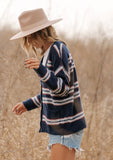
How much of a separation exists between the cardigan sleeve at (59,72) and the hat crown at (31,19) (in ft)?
0.56

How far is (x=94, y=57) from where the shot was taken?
3287 millimetres

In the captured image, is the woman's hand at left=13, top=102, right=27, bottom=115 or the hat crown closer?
the hat crown

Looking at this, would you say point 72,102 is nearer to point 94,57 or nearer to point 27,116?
point 27,116

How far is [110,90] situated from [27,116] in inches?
40.6

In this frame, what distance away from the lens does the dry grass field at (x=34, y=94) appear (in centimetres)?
243

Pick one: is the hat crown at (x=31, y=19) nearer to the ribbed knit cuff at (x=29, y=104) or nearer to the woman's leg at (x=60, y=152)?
the ribbed knit cuff at (x=29, y=104)

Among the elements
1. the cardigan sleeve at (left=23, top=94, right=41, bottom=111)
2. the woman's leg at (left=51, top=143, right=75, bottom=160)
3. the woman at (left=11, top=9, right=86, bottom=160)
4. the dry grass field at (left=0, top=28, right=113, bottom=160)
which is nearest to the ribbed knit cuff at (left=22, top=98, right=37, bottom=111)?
the cardigan sleeve at (left=23, top=94, right=41, bottom=111)

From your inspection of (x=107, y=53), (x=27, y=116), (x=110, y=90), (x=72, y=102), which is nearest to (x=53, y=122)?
(x=72, y=102)

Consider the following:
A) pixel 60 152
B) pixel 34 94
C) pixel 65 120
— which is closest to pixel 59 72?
pixel 65 120

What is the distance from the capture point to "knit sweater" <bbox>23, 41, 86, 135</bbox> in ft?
3.76

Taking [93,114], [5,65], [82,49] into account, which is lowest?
[93,114]

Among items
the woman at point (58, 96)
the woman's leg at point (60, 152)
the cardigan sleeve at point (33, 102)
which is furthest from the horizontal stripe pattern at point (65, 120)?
the cardigan sleeve at point (33, 102)

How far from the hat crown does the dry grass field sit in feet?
3.67

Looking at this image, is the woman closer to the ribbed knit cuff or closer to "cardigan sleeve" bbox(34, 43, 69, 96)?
"cardigan sleeve" bbox(34, 43, 69, 96)
